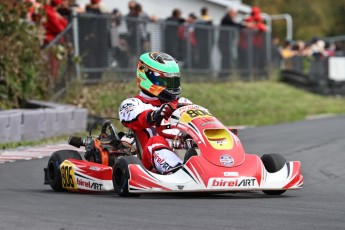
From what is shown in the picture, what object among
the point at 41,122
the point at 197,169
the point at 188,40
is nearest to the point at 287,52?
the point at 188,40

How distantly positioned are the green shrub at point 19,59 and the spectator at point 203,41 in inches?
259

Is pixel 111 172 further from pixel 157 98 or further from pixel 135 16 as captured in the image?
pixel 135 16

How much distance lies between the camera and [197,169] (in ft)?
29.6

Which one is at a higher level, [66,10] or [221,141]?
[66,10]

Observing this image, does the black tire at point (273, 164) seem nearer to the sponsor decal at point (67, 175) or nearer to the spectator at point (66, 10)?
the sponsor decal at point (67, 175)

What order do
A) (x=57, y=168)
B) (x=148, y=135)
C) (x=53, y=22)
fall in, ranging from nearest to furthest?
(x=148, y=135), (x=57, y=168), (x=53, y=22)

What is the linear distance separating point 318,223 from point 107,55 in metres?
13.8

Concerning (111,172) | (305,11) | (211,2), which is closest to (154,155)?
(111,172)

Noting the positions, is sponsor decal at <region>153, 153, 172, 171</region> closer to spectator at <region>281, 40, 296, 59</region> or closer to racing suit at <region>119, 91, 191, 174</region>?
racing suit at <region>119, 91, 191, 174</region>

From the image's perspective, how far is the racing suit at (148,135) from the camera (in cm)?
939

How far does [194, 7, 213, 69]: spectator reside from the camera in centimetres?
2506

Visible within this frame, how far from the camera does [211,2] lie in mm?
34875

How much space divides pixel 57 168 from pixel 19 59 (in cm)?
860

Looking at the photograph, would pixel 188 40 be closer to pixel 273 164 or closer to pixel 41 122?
pixel 41 122
